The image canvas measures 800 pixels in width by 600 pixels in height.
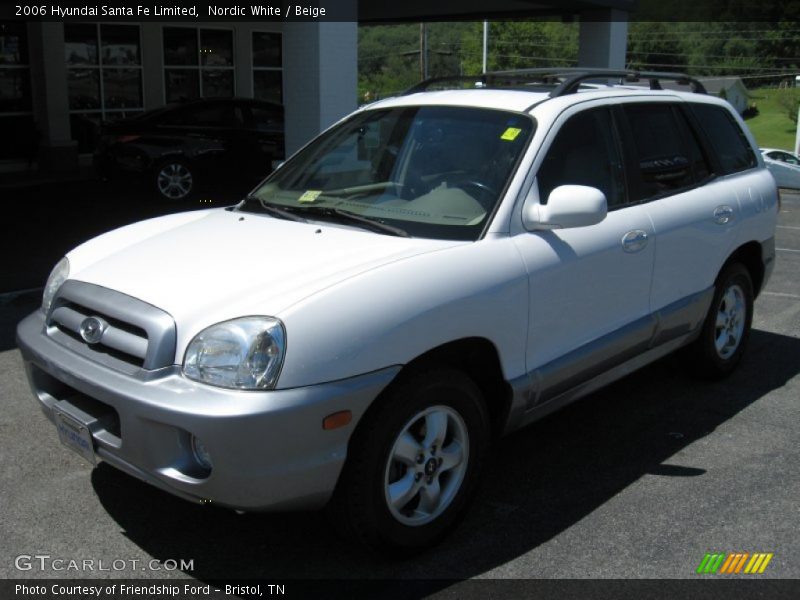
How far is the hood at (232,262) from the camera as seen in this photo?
320 centimetres

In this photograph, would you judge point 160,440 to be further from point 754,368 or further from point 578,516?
point 754,368

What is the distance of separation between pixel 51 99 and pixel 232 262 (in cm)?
1572

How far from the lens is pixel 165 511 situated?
12.7ft

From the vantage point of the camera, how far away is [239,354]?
3.02 meters

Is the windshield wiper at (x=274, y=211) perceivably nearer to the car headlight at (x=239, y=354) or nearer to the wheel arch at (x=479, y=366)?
the wheel arch at (x=479, y=366)

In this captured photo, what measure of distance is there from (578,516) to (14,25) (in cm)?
1688

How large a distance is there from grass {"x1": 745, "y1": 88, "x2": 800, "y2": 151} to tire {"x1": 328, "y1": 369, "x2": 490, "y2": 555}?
219 feet

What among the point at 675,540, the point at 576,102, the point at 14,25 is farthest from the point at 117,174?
the point at 675,540

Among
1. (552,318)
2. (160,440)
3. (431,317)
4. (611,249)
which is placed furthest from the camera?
(611,249)

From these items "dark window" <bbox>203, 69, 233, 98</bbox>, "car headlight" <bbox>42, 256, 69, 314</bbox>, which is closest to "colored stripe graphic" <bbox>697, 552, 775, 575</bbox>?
"car headlight" <bbox>42, 256, 69, 314</bbox>

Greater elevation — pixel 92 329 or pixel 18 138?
pixel 92 329

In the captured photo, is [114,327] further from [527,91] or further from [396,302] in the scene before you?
[527,91]

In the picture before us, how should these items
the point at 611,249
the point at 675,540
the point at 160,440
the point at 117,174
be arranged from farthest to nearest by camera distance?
1. the point at 117,174
2. the point at 611,249
3. the point at 675,540
4. the point at 160,440

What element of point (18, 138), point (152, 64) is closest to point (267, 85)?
point (152, 64)
